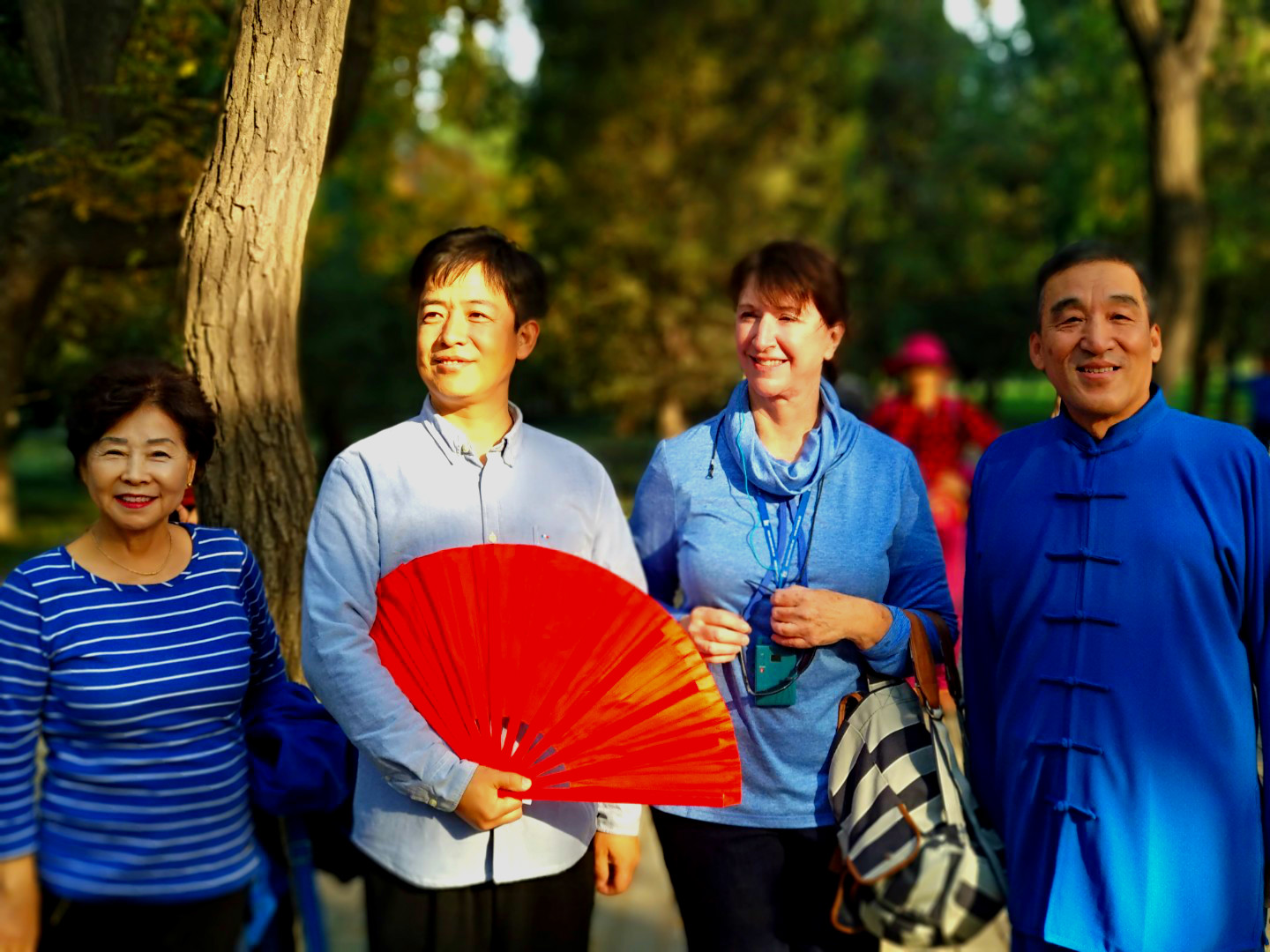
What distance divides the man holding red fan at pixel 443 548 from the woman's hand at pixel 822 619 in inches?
15.8

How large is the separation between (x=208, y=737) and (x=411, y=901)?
1.73 feet

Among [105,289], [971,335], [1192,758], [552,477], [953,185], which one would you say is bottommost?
[1192,758]

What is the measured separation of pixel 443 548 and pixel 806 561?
2.66 ft

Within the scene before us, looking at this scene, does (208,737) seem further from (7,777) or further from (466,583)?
(466,583)

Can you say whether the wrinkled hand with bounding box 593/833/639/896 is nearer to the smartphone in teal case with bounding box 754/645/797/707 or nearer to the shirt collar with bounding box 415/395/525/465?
the smartphone in teal case with bounding box 754/645/797/707

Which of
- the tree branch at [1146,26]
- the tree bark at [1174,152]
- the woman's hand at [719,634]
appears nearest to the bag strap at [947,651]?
the woman's hand at [719,634]

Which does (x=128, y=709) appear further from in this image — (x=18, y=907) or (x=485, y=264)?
(x=485, y=264)

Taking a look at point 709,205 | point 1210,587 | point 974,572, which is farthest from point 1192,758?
point 709,205

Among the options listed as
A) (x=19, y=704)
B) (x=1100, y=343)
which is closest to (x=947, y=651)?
(x=1100, y=343)

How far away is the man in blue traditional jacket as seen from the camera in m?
2.43

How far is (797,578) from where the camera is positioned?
111 inches

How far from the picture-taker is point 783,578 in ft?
9.26

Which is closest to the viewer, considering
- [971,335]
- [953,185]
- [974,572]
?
[974,572]

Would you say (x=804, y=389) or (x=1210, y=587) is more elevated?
(x=804, y=389)
